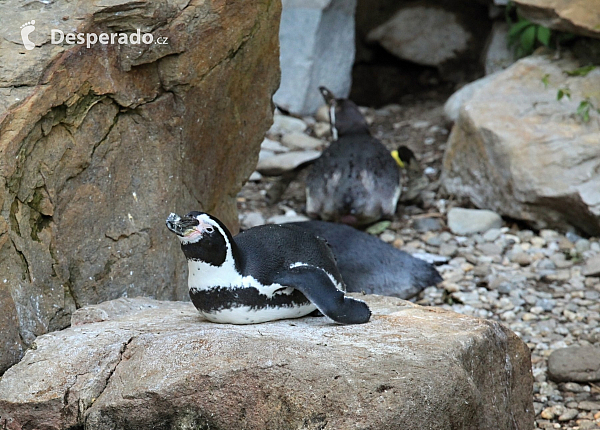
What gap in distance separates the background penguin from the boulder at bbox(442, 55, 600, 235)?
41.8 inches

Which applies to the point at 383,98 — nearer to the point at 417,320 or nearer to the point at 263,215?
the point at 263,215

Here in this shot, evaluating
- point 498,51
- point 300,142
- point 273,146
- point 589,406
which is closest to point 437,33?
point 498,51

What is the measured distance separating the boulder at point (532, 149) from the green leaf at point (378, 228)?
0.66 m

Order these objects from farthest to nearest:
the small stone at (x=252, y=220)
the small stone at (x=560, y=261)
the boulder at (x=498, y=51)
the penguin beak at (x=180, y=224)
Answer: the boulder at (x=498, y=51)
the small stone at (x=252, y=220)
the small stone at (x=560, y=261)
the penguin beak at (x=180, y=224)

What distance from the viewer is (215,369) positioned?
248 cm

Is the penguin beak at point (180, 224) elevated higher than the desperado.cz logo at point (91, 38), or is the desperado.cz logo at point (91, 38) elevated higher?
the desperado.cz logo at point (91, 38)

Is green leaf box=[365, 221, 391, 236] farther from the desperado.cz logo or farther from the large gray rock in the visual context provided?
the desperado.cz logo

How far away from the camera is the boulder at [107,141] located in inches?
119

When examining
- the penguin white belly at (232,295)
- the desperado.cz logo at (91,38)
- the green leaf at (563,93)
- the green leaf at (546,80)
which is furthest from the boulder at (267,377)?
the green leaf at (546,80)

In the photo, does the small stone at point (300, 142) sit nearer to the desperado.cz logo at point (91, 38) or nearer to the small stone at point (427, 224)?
the small stone at point (427, 224)

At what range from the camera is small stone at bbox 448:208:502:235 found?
591 cm

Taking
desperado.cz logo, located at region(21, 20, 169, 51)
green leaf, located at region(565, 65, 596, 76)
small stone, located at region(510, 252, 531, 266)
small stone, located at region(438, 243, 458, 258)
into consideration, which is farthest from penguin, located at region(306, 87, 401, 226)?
desperado.cz logo, located at region(21, 20, 169, 51)

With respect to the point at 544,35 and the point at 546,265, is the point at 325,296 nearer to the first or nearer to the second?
the point at 546,265

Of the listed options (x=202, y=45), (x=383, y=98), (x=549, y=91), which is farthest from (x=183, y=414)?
(x=383, y=98)
